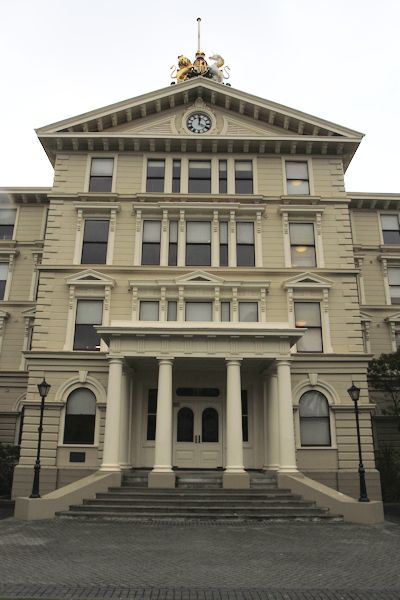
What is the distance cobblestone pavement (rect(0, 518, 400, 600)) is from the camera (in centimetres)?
805

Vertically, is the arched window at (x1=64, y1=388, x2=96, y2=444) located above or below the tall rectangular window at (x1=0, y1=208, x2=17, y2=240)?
below

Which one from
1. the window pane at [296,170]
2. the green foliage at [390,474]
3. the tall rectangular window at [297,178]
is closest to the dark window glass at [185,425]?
the green foliage at [390,474]

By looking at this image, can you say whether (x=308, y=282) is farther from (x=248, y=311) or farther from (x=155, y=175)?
(x=155, y=175)

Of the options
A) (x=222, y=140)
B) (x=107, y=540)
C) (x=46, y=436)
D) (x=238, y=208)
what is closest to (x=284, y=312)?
(x=238, y=208)

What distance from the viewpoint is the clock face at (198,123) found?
81.4 feet

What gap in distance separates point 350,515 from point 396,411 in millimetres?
9164

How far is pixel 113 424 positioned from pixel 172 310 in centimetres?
603

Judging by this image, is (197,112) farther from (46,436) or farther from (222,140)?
(46,436)

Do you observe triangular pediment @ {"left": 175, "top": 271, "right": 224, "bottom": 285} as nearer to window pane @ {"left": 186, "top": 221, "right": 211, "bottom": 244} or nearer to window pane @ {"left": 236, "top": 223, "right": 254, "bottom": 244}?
window pane @ {"left": 186, "top": 221, "right": 211, "bottom": 244}

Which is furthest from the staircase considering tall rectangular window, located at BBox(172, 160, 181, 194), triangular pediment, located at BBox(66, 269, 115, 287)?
tall rectangular window, located at BBox(172, 160, 181, 194)

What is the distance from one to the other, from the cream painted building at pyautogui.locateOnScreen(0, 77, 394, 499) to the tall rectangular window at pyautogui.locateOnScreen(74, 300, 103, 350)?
58mm

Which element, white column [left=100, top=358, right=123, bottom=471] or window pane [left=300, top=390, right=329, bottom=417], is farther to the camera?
window pane [left=300, top=390, right=329, bottom=417]

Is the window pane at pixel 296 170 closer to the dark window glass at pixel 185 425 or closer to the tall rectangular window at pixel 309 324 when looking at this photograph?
the tall rectangular window at pixel 309 324

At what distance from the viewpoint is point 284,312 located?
21766 millimetres
